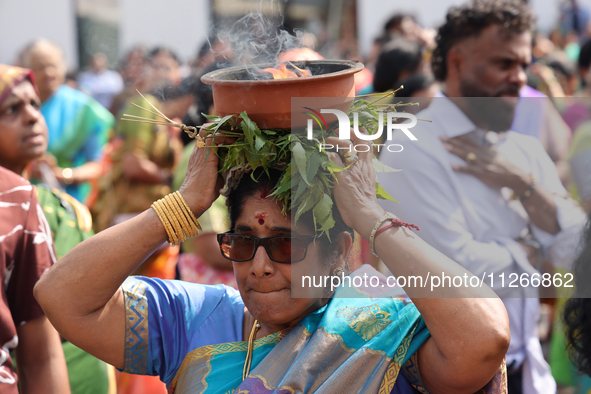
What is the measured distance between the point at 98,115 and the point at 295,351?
480 centimetres

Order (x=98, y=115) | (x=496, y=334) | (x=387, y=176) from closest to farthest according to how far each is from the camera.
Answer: (x=496, y=334) < (x=387, y=176) < (x=98, y=115)

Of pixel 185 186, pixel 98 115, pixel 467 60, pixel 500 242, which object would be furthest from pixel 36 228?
pixel 98 115

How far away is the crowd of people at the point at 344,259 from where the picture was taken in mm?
1862

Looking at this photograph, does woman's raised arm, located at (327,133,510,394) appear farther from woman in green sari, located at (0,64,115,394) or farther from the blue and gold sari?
woman in green sari, located at (0,64,115,394)

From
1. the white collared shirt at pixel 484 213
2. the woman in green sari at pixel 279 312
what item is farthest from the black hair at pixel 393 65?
the woman in green sari at pixel 279 312

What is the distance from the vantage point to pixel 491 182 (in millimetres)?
3061

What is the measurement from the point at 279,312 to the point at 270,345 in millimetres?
174

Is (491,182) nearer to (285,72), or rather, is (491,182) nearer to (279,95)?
(285,72)

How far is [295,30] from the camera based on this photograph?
2.36 meters

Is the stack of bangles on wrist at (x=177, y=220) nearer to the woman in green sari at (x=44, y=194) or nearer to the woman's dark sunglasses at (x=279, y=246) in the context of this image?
the woman's dark sunglasses at (x=279, y=246)

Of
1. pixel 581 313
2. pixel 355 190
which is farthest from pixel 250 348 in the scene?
pixel 581 313

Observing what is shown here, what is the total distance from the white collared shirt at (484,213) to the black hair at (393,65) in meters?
2.02

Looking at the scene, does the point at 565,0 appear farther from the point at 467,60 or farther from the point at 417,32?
the point at 467,60

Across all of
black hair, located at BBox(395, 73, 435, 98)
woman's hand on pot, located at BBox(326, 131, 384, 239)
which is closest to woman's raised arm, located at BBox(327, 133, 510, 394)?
woman's hand on pot, located at BBox(326, 131, 384, 239)
